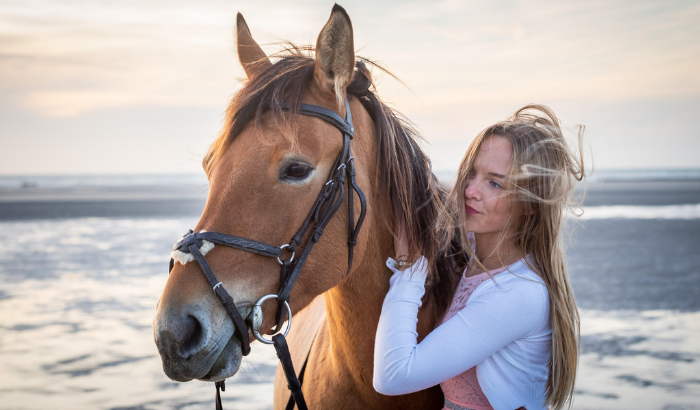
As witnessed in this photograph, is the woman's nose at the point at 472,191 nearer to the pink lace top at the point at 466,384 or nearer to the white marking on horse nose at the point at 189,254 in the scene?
the pink lace top at the point at 466,384

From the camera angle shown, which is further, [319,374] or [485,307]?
[319,374]

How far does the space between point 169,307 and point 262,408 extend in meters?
3.03

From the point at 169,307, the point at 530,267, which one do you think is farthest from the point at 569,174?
the point at 169,307

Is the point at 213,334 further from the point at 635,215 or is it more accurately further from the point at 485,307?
the point at 635,215

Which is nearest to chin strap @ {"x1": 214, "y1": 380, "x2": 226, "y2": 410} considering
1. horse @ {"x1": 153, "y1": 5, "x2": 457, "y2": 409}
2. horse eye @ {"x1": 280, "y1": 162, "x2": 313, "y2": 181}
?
horse @ {"x1": 153, "y1": 5, "x2": 457, "y2": 409}

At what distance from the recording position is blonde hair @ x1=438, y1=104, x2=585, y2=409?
189 centimetres

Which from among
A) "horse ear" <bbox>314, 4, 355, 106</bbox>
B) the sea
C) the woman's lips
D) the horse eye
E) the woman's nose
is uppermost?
"horse ear" <bbox>314, 4, 355, 106</bbox>

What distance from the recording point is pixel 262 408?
13.5 ft

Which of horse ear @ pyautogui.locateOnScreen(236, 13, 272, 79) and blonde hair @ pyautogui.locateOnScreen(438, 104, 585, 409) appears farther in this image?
horse ear @ pyautogui.locateOnScreen(236, 13, 272, 79)

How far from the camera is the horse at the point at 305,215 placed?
4.92 feet

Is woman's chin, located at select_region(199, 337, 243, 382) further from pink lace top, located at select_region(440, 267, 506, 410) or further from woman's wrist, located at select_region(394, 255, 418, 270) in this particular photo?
pink lace top, located at select_region(440, 267, 506, 410)

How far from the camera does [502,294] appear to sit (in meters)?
1.83

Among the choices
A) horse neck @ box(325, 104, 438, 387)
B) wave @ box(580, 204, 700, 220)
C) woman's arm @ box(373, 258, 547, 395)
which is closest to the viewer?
woman's arm @ box(373, 258, 547, 395)

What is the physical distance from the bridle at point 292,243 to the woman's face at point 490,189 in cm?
53
